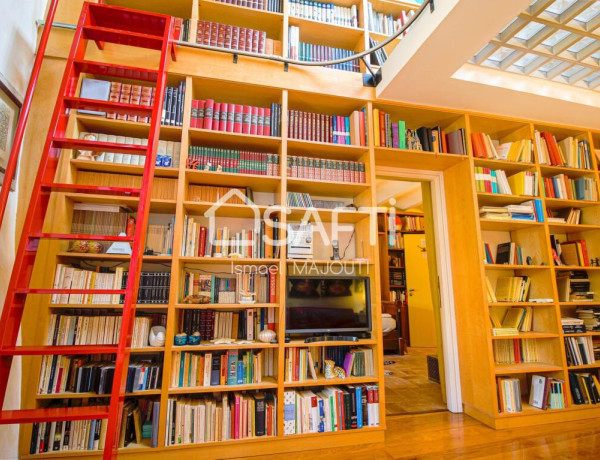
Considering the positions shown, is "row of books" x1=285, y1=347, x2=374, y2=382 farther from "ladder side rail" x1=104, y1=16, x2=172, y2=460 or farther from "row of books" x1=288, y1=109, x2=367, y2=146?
"row of books" x1=288, y1=109, x2=367, y2=146

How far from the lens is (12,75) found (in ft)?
6.45

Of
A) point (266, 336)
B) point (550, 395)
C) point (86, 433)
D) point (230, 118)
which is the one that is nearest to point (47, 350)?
point (86, 433)

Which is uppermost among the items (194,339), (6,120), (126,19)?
(126,19)

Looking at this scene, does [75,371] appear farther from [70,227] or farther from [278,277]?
[278,277]

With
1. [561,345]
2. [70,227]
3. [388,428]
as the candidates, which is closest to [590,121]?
[561,345]

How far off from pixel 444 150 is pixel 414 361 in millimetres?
3387

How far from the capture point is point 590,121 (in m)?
3.17

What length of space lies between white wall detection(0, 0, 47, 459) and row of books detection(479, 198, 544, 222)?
3.66 metres

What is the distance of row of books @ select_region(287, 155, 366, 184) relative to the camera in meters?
2.60

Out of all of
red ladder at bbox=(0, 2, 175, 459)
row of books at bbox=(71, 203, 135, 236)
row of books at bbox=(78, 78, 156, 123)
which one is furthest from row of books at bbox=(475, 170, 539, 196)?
row of books at bbox=(71, 203, 135, 236)

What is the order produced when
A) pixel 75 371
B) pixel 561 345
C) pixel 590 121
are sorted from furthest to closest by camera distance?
pixel 590 121 → pixel 561 345 → pixel 75 371

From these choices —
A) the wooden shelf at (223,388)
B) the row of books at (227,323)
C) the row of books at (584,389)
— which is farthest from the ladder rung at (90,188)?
the row of books at (584,389)

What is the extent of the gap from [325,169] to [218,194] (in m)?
0.92

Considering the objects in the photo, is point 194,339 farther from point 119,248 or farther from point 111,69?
point 111,69
